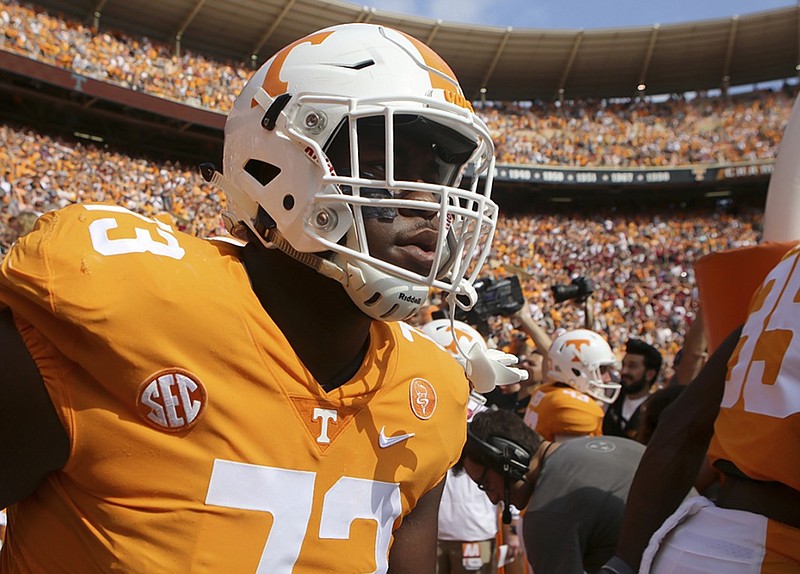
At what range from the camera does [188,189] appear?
16.2m

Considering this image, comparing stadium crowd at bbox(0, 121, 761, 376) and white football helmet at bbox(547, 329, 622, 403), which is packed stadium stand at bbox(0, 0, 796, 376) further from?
white football helmet at bbox(547, 329, 622, 403)

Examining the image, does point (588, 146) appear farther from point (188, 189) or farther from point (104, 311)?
point (104, 311)

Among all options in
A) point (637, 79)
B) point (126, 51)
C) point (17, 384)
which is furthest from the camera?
point (637, 79)

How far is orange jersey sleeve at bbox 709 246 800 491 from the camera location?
1.54 m

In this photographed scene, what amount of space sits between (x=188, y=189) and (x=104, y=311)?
15794 millimetres

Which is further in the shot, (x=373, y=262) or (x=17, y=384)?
(x=373, y=262)

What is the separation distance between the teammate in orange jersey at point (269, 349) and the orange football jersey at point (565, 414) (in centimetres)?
278

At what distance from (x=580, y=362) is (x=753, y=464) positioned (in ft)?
11.1

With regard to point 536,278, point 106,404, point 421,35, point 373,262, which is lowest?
point 106,404

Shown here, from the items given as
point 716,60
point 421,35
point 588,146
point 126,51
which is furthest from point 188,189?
point 716,60

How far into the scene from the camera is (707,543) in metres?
1.67

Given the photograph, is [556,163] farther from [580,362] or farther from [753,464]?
[753,464]

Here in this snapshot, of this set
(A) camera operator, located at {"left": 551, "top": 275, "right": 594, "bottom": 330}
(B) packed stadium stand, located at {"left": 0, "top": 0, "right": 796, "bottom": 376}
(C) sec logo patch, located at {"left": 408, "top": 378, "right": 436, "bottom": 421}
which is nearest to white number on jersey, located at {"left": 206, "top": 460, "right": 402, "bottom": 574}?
(C) sec logo patch, located at {"left": 408, "top": 378, "right": 436, "bottom": 421}

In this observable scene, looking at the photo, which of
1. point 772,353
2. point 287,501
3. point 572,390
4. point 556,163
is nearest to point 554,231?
point 556,163
